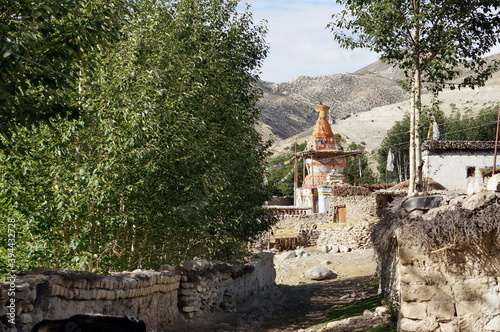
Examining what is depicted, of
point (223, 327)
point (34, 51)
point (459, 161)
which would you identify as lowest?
point (223, 327)

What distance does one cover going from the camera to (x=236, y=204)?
1498cm

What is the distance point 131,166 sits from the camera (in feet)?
34.5

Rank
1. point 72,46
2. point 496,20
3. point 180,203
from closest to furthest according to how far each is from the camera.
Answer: point 72,46 → point 180,203 → point 496,20

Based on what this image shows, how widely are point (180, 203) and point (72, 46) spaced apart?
577cm

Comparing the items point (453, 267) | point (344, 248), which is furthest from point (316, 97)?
point (453, 267)

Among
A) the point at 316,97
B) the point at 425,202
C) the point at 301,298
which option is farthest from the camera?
the point at 316,97

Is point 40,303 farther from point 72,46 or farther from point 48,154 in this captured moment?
point 48,154

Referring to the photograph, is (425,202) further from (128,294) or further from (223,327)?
(223,327)

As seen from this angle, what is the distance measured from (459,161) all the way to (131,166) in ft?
102

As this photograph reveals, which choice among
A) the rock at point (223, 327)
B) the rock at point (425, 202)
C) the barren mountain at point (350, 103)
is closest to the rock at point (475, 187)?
the rock at point (425, 202)

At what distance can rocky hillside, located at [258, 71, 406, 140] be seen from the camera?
4756 inches

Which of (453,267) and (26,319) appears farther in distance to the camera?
(453,267)

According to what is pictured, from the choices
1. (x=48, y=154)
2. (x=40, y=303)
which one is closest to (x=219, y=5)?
(x=48, y=154)

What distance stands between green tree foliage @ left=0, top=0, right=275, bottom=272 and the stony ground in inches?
80.9
